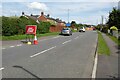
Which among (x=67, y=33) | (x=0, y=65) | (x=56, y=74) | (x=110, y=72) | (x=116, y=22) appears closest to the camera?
(x=56, y=74)

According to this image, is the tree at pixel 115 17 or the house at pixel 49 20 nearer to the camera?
the house at pixel 49 20

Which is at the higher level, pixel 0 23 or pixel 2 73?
pixel 0 23

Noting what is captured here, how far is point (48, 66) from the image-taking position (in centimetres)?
1087

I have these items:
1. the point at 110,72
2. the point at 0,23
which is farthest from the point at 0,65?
the point at 0,23

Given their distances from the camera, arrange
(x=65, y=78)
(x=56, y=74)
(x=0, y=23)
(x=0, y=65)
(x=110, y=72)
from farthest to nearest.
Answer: (x=0, y=23)
(x=0, y=65)
(x=110, y=72)
(x=56, y=74)
(x=65, y=78)

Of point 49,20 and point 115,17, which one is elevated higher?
point 49,20

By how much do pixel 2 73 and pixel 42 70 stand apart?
1532mm

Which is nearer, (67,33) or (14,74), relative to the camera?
(14,74)

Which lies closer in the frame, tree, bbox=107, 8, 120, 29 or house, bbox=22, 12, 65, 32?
house, bbox=22, 12, 65, 32

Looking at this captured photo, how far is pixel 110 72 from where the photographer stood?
9828mm

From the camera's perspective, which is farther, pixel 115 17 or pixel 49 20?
pixel 49 20

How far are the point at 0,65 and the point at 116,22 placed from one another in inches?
2380

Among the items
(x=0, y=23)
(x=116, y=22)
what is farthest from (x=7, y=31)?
(x=116, y=22)

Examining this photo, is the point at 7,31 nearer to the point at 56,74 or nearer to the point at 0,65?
the point at 0,65
